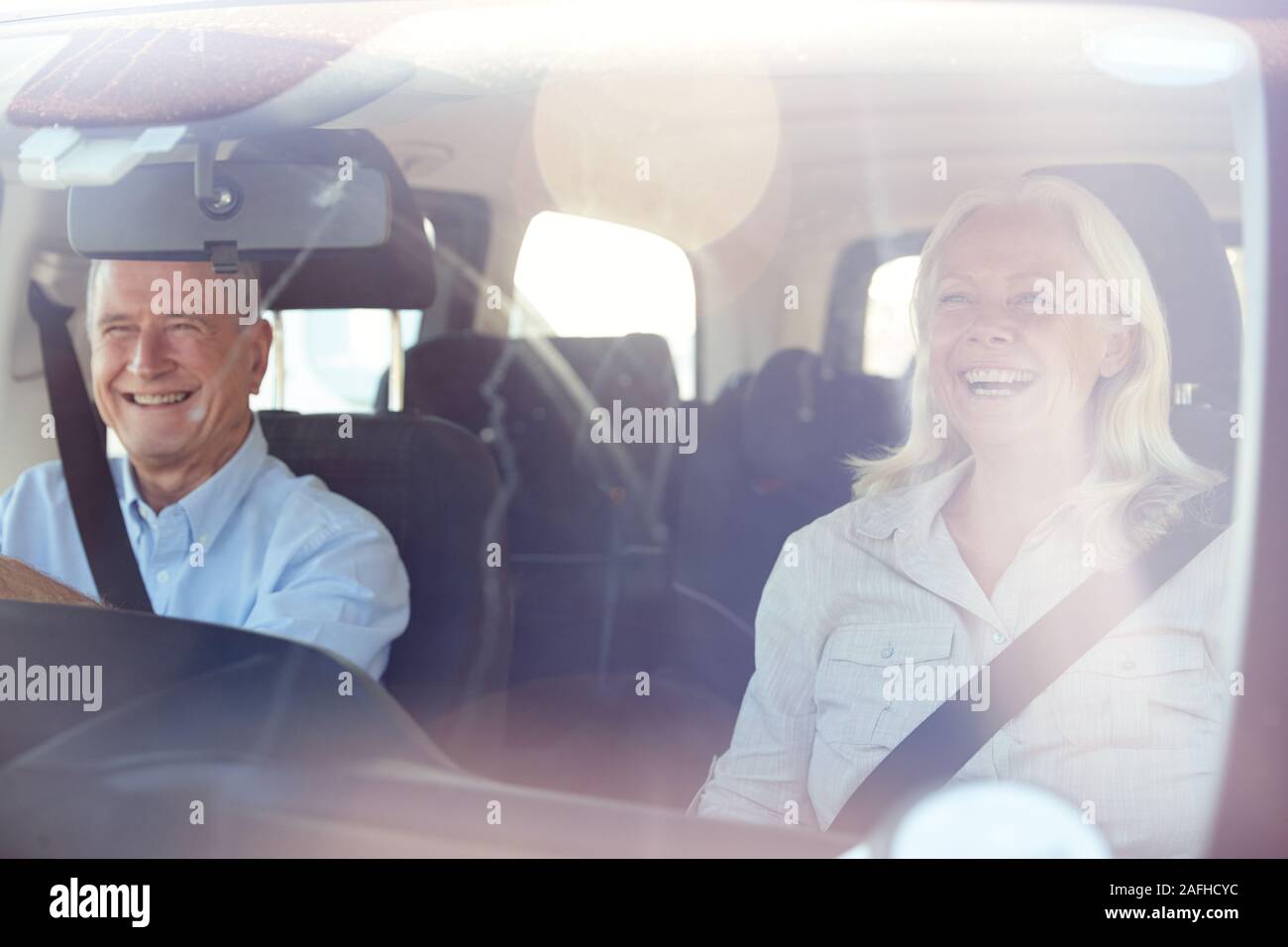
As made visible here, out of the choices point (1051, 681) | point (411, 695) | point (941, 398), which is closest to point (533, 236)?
point (411, 695)

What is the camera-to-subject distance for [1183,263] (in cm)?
126

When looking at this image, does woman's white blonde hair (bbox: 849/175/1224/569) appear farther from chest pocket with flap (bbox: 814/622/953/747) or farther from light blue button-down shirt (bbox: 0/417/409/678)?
light blue button-down shirt (bbox: 0/417/409/678)

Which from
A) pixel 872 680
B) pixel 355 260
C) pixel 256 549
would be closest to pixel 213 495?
pixel 256 549

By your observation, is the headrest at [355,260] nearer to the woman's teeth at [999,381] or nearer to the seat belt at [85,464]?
the seat belt at [85,464]

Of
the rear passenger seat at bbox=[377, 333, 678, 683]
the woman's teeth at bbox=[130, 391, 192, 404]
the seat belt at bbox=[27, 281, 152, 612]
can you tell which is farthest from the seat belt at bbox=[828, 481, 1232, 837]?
the rear passenger seat at bbox=[377, 333, 678, 683]

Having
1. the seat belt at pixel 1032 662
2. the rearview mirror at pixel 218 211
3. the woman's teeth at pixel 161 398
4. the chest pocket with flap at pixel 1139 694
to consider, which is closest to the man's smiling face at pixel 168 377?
the woman's teeth at pixel 161 398

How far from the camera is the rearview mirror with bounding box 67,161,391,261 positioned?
4.79ft

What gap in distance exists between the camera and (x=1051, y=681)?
117 cm

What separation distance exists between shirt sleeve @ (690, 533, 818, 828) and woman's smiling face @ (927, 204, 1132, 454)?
25 centimetres

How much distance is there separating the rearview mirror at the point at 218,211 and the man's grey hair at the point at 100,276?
36 mm

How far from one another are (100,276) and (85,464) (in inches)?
10.5

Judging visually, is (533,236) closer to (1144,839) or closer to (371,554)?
(371,554)

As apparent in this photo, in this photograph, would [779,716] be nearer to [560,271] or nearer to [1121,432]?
[1121,432]

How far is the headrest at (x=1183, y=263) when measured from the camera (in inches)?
46.1
